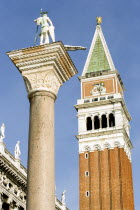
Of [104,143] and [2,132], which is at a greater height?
[104,143]

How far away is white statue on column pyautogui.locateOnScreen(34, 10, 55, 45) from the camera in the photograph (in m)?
11.8

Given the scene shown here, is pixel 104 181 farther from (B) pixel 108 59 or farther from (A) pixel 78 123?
(B) pixel 108 59

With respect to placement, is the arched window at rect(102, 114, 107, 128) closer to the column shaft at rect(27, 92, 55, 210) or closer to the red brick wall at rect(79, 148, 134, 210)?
the red brick wall at rect(79, 148, 134, 210)

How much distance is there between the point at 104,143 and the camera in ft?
189

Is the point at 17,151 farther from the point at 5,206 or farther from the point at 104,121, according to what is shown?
the point at 104,121

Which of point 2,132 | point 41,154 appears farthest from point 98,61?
point 41,154

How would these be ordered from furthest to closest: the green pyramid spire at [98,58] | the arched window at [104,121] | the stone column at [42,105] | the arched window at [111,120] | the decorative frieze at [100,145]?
1. the green pyramid spire at [98,58]
2. the arched window at [104,121]
3. the arched window at [111,120]
4. the decorative frieze at [100,145]
5. the stone column at [42,105]

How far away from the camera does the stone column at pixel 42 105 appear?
9.81 metres

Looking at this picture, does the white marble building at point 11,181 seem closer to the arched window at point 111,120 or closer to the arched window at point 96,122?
the arched window at point 111,120

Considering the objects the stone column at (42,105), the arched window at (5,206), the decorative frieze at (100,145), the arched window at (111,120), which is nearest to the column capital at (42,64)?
the stone column at (42,105)

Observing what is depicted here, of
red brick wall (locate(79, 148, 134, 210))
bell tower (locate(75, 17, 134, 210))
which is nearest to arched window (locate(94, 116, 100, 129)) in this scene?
bell tower (locate(75, 17, 134, 210))

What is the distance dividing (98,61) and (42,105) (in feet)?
175

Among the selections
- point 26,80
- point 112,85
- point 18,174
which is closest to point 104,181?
point 112,85

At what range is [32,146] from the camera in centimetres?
1026
